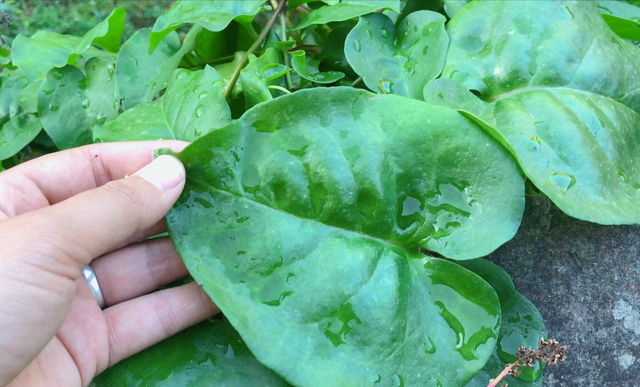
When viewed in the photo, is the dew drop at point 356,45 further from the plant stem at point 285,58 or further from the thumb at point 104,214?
the thumb at point 104,214

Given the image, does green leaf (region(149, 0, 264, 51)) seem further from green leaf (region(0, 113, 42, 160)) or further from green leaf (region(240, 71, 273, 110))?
green leaf (region(0, 113, 42, 160))

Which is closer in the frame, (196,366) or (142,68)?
(196,366)

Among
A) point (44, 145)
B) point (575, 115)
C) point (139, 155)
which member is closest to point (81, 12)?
point (44, 145)

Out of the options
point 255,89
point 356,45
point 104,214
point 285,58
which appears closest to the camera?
point 104,214

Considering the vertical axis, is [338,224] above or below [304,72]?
below

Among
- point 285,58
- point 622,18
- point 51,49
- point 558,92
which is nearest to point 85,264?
point 285,58

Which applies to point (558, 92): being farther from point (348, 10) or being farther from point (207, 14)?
point (207, 14)

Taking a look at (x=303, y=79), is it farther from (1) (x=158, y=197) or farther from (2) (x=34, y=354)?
(2) (x=34, y=354)

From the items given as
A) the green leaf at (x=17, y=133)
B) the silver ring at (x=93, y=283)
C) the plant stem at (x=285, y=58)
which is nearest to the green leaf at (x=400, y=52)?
the plant stem at (x=285, y=58)
